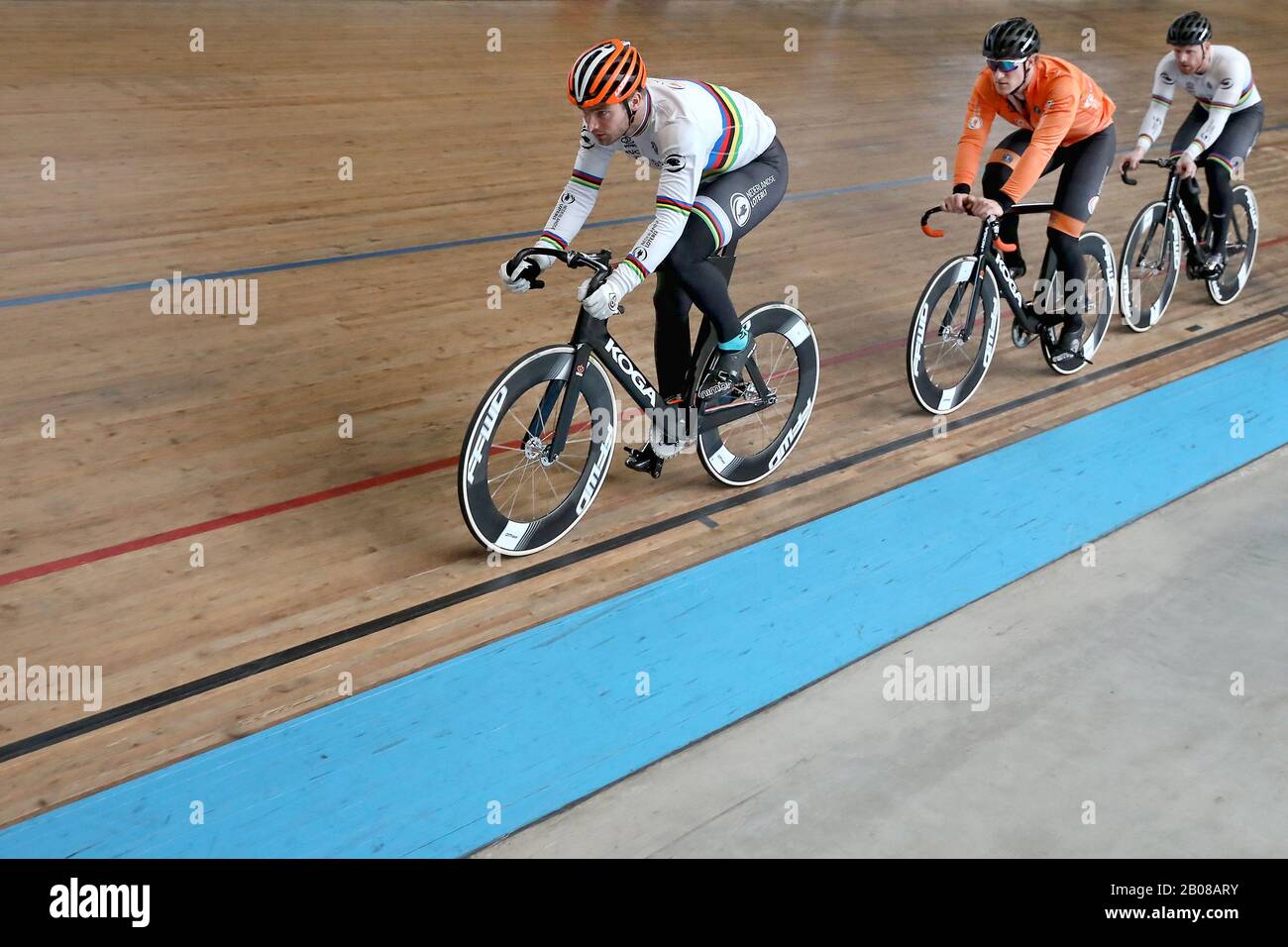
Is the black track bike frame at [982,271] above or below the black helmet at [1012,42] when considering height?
below

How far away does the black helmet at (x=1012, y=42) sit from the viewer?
382 cm

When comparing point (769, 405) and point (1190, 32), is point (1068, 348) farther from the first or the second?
point (769, 405)

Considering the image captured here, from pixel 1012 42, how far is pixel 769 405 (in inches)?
57.3

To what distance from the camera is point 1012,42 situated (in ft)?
12.5

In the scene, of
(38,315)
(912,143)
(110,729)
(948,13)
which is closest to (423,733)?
(110,729)

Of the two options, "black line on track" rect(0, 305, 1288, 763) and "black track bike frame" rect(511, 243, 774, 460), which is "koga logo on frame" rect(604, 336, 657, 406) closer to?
"black track bike frame" rect(511, 243, 774, 460)

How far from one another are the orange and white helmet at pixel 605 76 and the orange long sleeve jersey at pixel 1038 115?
1.58m

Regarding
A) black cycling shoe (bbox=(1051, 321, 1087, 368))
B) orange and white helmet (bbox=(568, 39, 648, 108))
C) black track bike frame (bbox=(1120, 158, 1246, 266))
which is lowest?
black cycling shoe (bbox=(1051, 321, 1087, 368))

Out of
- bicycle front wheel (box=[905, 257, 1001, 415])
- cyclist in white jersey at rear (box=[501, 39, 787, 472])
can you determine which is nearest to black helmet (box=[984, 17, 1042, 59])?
bicycle front wheel (box=[905, 257, 1001, 415])

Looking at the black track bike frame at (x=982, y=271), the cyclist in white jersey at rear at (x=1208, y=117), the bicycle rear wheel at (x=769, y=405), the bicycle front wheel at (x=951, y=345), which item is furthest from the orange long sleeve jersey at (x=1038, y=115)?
the bicycle rear wheel at (x=769, y=405)

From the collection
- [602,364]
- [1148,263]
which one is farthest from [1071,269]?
[602,364]

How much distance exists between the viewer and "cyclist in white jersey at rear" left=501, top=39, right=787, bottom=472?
2.91 meters

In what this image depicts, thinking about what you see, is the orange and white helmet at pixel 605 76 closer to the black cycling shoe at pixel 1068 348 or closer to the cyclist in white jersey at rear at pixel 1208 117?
the black cycling shoe at pixel 1068 348

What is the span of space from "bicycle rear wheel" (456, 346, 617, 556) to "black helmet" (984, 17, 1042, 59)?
175cm
